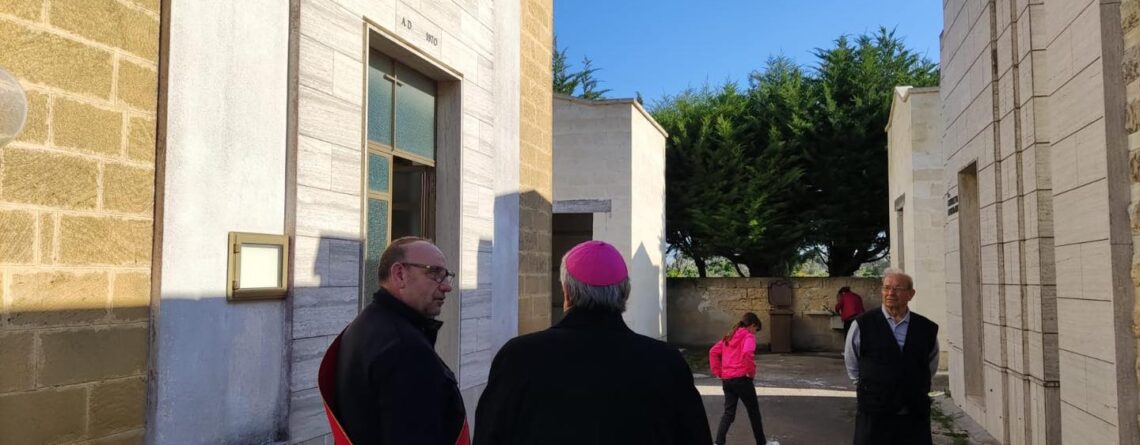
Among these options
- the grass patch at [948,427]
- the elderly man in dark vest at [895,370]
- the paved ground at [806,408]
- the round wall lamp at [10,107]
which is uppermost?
the round wall lamp at [10,107]

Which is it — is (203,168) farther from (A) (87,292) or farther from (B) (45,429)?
(B) (45,429)

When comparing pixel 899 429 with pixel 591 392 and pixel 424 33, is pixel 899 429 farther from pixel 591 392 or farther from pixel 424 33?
pixel 424 33

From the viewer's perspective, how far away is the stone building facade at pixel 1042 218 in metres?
4.55

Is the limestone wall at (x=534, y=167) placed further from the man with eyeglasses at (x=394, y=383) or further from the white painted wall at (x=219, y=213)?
the man with eyeglasses at (x=394, y=383)

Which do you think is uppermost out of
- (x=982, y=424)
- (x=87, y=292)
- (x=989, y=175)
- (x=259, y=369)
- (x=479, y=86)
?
(x=479, y=86)

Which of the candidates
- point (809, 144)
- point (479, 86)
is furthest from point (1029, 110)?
point (809, 144)

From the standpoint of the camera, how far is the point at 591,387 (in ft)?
8.04

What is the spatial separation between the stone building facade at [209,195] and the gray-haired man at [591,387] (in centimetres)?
156

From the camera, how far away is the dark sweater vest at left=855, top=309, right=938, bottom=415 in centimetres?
483

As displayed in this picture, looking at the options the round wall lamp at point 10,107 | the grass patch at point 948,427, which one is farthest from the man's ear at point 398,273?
the grass patch at point 948,427

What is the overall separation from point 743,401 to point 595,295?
5.87 metres

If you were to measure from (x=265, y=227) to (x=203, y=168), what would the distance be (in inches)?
20.4

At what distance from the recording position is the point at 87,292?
3.03 m

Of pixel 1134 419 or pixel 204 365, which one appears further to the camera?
pixel 1134 419
